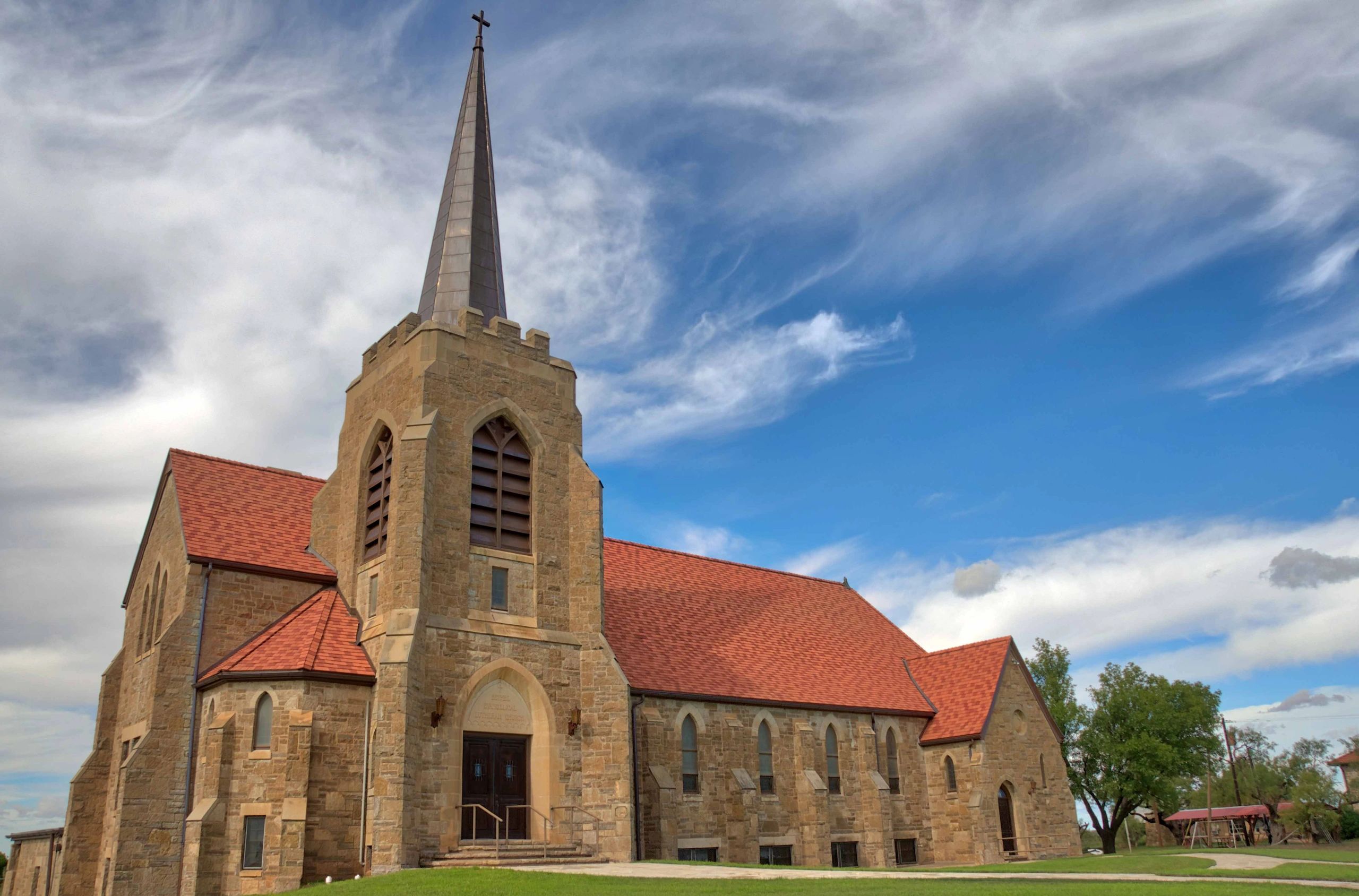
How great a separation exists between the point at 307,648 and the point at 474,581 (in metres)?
3.67

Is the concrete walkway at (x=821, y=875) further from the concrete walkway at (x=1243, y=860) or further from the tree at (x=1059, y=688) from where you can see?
the tree at (x=1059, y=688)

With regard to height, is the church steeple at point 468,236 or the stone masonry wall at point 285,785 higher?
the church steeple at point 468,236

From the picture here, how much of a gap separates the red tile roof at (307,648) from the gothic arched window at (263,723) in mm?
596

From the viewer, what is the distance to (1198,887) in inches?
592

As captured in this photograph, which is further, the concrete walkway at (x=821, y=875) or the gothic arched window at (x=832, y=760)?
the gothic arched window at (x=832, y=760)

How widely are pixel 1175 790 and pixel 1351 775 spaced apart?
7085 cm

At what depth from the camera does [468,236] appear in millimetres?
26094

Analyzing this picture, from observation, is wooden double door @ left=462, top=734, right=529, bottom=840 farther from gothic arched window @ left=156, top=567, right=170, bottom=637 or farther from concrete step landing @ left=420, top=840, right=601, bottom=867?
gothic arched window @ left=156, top=567, right=170, bottom=637

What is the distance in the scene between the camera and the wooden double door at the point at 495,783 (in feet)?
67.6

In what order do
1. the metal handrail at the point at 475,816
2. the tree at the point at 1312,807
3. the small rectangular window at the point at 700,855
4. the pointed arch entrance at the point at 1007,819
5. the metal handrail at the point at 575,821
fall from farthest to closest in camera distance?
the tree at the point at 1312,807, the pointed arch entrance at the point at 1007,819, the small rectangular window at the point at 700,855, the metal handrail at the point at 575,821, the metal handrail at the point at 475,816

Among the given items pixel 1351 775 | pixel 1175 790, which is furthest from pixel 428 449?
pixel 1351 775

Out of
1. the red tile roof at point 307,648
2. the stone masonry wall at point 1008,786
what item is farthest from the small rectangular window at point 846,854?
the red tile roof at point 307,648

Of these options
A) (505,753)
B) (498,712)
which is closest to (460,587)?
(498,712)

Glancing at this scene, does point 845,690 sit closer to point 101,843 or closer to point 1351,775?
point 101,843
